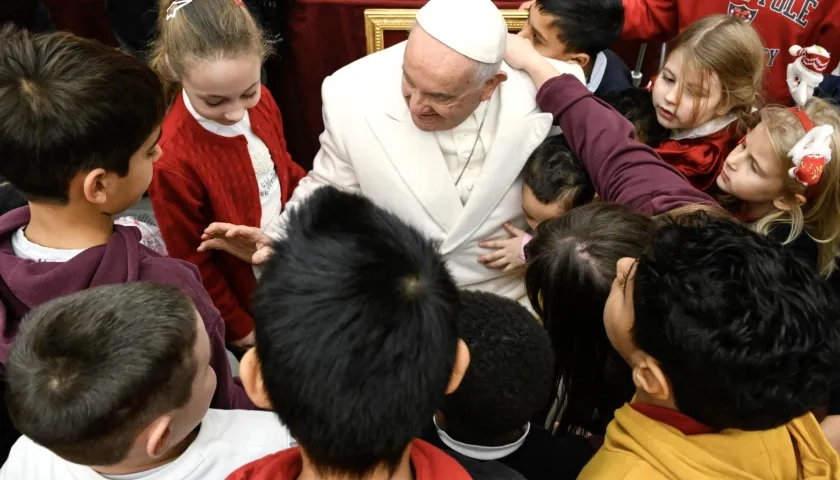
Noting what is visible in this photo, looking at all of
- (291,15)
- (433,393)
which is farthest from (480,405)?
(291,15)

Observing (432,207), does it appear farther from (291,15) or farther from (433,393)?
(291,15)

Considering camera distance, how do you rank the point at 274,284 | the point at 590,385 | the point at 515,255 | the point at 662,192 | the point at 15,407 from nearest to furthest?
the point at 274,284 < the point at 15,407 < the point at 590,385 < the point at 662,192 < the point at 515,255

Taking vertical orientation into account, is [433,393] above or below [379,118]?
above

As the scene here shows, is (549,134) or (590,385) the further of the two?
(549,134)

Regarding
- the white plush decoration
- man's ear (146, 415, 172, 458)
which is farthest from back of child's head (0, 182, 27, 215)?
the white plush decoration

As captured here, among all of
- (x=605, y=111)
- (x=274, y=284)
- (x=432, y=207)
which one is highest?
(x=274, y=284)

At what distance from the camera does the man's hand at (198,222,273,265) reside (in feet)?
5.16

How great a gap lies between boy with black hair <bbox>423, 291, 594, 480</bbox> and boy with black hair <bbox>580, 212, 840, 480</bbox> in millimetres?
118

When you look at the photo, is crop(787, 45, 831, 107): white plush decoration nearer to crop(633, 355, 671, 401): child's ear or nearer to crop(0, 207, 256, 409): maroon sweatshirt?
crop(633, 355, 671, 401): child's ear

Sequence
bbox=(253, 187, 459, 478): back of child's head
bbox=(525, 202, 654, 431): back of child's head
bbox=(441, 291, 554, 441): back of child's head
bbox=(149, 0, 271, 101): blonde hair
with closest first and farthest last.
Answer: bbox=(253, 187, 459, 478): back of child's head → bbox=(441, 291, 554, 441): back of child's head → bbox=(525, 202, 654, 431): back of child's head → bbox=(149, 0, 271, 101): blonde hair

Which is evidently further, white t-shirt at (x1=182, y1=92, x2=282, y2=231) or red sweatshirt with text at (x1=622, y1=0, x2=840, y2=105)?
red sweatshirt with text at (x1=622, y1=0, x2=840, y2=105)

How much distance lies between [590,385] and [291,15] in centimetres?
180

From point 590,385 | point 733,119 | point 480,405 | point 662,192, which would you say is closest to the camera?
point 480,405

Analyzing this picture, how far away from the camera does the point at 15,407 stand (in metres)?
0.94
